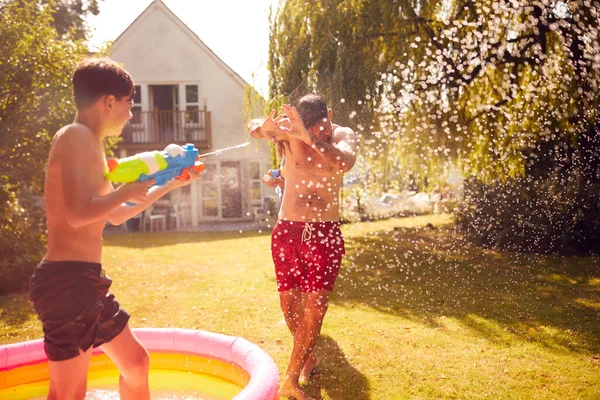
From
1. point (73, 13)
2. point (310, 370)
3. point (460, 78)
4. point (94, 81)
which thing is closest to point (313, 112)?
point (94, 81)

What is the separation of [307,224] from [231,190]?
53.5 ft

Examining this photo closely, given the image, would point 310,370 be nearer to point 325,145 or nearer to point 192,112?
point 325,145

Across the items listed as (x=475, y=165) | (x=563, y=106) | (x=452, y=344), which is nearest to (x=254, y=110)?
(x=475, y=165)

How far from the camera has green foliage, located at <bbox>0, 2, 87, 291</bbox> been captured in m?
8.01

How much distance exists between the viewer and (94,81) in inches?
98.4

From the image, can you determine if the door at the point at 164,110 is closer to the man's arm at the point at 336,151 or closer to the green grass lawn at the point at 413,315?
the green grass lawn at the point at 413,315

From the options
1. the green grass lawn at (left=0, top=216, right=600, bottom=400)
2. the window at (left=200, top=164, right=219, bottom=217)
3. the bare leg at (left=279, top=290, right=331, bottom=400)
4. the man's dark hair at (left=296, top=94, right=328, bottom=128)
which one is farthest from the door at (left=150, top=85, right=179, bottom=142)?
the bare leg at (left=279, top=290, right=331, bottom=400)

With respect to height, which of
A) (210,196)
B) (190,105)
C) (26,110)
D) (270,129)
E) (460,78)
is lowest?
(210,196)

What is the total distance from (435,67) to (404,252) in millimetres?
3571

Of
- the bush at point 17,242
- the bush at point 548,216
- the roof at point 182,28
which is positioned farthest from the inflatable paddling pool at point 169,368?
the roof at point 182,28

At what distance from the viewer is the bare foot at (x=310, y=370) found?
4.06 metres

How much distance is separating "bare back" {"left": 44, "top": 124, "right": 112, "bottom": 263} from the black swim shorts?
0.18ft

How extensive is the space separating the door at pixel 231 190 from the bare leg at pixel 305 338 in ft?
52.0

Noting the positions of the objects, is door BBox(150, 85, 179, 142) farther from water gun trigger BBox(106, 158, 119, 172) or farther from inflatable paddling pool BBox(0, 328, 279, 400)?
water gun trigger BBox(106, 158, 119, 172)
